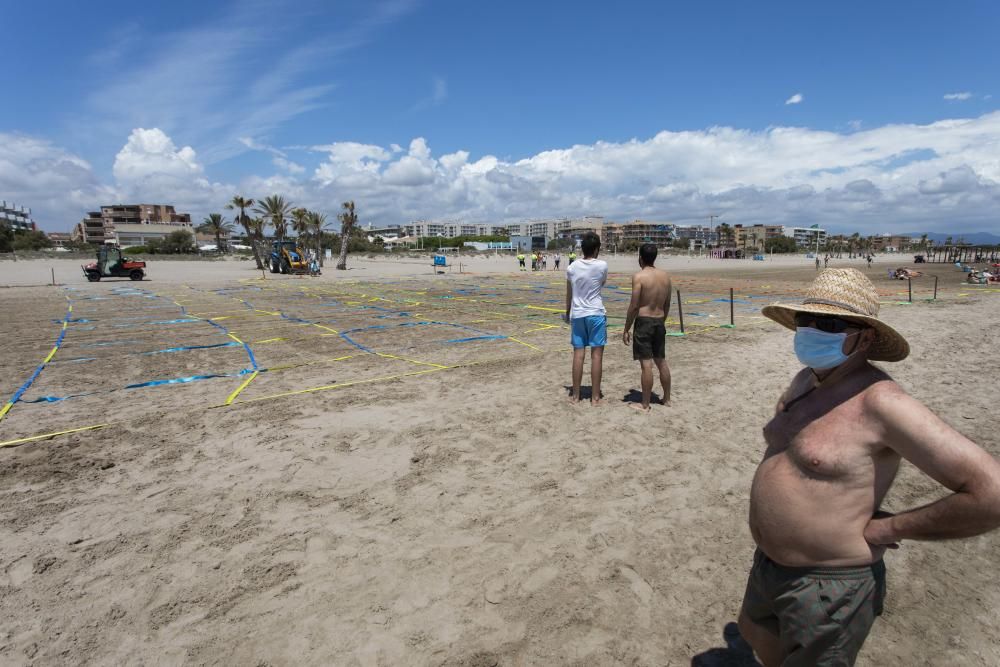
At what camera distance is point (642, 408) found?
18.2ft

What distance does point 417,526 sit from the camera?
3447 mm

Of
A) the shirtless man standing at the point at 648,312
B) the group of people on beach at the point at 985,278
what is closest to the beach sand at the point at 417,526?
the shirtless man standing at the point at 648,312

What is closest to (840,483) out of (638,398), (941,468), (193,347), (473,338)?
(941,468)

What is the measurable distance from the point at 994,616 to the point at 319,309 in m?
15.3

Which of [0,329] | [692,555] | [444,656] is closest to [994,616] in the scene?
[692,555]

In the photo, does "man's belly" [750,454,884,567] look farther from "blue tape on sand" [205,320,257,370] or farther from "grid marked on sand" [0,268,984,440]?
"blue tape on sand" [205,320,257,370]

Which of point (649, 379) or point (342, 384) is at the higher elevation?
point (649, 379)

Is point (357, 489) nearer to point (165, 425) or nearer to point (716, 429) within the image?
point (165, 425)

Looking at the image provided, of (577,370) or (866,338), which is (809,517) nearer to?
(866,338)

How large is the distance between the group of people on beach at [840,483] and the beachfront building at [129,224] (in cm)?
14156

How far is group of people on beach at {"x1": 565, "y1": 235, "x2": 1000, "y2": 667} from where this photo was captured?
136cm

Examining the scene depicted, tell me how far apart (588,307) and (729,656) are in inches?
141

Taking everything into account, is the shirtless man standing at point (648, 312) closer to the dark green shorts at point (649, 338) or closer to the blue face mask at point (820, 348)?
the dark green shorts at point (649, 338)

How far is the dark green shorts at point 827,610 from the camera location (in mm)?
1565
